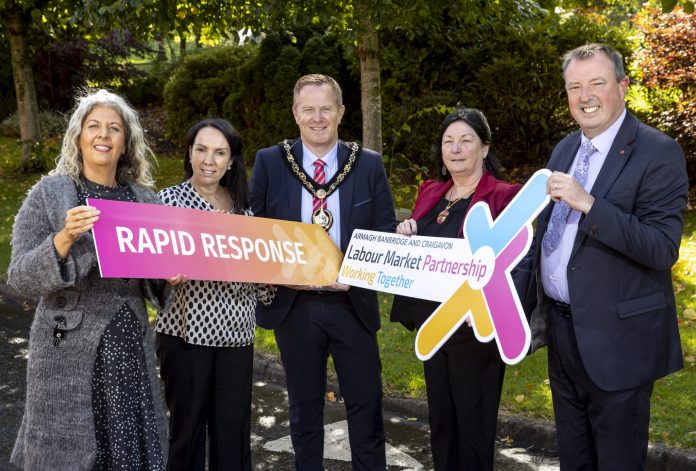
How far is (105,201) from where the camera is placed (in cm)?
358

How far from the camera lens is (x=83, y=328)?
11.5 ft

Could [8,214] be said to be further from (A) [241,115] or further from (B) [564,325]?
(B) [564,325]

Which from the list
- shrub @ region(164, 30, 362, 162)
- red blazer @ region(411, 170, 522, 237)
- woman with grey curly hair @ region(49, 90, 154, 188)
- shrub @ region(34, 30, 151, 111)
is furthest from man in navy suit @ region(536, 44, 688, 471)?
shrub @ region(34, 30, 151, 111)

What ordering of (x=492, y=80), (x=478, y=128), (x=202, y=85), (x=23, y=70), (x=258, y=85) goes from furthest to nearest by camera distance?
(x=202, y=85), (x=23, y=70), (x=258, y=85), (x=492, y=80), (x=478, y=128)

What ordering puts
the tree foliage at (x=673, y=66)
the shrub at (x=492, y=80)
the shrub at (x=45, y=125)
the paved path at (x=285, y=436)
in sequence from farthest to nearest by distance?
1. the shrub at (x=45, y=125)
2. the shrub at (x=492, y=80)
3. the tree foliage at (x=673, y=66)
4. the paved path at (x=285, y=436)

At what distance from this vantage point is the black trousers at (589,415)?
349cm

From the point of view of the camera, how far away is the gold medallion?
4414 millimetres

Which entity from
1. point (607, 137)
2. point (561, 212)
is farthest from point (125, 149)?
point (607, 137)

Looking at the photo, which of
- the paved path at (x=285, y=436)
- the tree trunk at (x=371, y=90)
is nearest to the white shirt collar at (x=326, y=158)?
the paved path at (x=285, y=436)

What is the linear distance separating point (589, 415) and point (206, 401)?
1.94 metres

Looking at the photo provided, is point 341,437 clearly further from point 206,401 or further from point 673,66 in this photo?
point 673,66

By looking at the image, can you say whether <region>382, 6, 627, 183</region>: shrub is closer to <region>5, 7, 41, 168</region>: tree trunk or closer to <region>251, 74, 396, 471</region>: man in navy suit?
<region>251, 74, 396, 471</region>: man in navy suit

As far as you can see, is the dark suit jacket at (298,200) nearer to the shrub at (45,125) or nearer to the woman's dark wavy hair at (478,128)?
the woman's dark wavy hair at (478,128)

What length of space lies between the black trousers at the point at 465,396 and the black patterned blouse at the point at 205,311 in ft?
3.44
